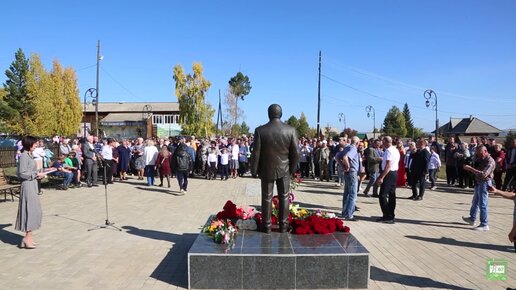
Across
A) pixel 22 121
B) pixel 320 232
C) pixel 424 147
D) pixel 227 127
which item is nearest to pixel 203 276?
pixel 320 232

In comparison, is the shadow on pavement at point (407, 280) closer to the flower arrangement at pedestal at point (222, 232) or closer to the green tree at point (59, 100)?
the flower arrangement at pedestal at point (222, 232)

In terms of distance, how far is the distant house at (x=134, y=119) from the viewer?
65.1 meters

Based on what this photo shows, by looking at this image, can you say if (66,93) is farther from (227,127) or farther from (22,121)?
(227,127)

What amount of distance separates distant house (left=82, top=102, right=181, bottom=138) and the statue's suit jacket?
55.6 m

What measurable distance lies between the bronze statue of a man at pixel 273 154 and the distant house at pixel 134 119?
5558 centimetres

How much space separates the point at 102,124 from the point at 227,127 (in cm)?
2152

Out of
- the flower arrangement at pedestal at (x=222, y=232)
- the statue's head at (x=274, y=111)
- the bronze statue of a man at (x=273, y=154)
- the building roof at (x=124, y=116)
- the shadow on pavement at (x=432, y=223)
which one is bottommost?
the shadow on pavement at (x=432, y=223)

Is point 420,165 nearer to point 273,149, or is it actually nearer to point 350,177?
point 350,177

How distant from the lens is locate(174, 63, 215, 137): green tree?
2141 inches

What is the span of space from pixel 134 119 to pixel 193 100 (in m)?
27.9

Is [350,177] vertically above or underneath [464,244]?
above

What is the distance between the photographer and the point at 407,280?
5504 mm

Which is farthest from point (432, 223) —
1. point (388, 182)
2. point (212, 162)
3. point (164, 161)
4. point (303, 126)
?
point (303, 126)

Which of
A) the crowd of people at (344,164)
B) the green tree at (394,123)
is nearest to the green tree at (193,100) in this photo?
the green tree at (394,123)
